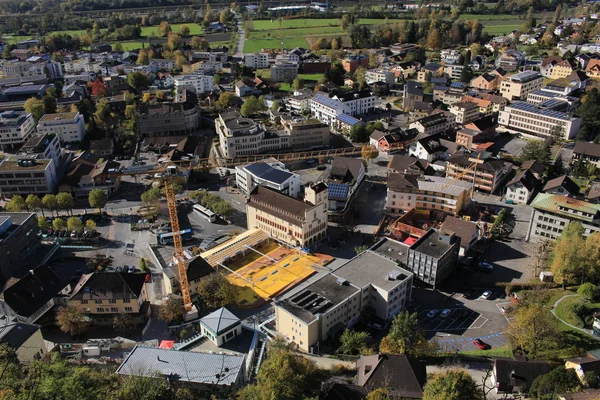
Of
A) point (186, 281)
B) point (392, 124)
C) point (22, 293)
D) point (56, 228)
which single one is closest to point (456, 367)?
point (186, 281)

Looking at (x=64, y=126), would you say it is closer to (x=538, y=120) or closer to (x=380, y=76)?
(x=380, y=76)

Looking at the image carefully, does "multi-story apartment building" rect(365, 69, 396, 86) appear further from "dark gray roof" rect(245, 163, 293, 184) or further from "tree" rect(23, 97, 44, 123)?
"tree" rect(23, 97, 44, 123)

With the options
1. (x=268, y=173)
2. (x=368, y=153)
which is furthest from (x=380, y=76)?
(x=268, y=173)

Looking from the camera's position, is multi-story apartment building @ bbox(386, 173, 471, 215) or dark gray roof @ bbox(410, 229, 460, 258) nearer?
dark gray roof @ bbox(410, 229, 460, 258)

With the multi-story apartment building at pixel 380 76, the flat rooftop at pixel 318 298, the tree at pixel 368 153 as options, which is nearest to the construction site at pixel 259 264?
the flat rooftop at pixel 318 298

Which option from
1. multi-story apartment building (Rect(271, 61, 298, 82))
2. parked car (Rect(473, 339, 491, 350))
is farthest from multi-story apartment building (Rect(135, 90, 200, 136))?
parked car (Rect(473, 339, 491, 350))

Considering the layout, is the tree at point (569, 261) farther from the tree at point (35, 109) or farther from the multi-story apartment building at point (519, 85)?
the tree at point (35, 109)

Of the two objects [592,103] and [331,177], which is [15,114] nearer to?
[331,177]
